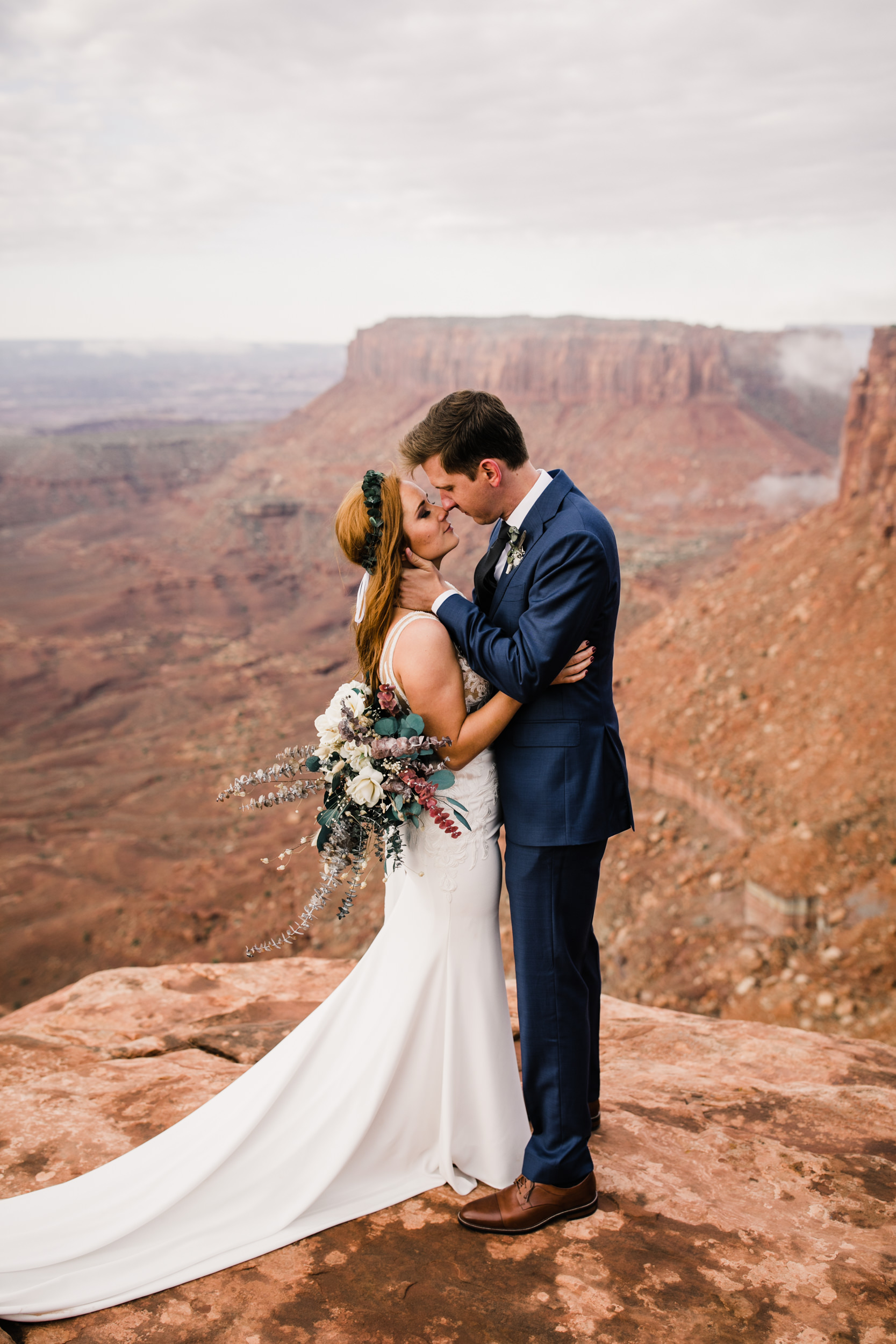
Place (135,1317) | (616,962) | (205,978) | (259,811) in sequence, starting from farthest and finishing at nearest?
(259,811), (616,962), (205,978), (135,1317)

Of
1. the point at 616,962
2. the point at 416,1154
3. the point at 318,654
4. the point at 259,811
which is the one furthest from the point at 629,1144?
the point at 318,654

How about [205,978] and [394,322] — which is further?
[394,322]

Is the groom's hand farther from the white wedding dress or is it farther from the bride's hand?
the bride's hand

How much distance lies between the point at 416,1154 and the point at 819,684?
13.6m

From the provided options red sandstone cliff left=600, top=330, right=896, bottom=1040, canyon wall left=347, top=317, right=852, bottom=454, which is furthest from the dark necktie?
canyon wall left=347, top=317, right=852, bottom=454

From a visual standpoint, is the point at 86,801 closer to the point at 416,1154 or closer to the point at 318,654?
the point at 318,654

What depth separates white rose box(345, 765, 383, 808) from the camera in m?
2.85

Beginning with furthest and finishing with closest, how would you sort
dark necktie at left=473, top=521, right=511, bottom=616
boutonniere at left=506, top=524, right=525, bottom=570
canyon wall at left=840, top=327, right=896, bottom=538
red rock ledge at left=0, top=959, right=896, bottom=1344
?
canyon wall at left=840, top=327, right=896, bottom=538 → dark necktie at left=473, top=521, right=511, bottom=616 → boutonniere at left=506, top=524, right=525, bottom=570 → red rock ledge at left=0, top=959, right=896, bottom=1344

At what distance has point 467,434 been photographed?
2.83 m

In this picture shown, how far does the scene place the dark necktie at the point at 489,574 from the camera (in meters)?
3.06

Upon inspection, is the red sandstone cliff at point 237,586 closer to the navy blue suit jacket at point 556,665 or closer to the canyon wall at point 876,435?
the navy blue suit jacket at point 556,665

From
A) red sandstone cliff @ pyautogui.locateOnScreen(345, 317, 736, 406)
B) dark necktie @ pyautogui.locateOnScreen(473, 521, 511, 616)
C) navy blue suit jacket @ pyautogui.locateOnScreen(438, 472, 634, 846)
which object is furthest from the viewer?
red sandstone cliff @ pyautogui.locateOnScreen(345, 317, 736, 406)

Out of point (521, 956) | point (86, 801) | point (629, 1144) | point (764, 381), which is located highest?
point (764, 381)

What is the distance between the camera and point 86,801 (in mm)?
27719
